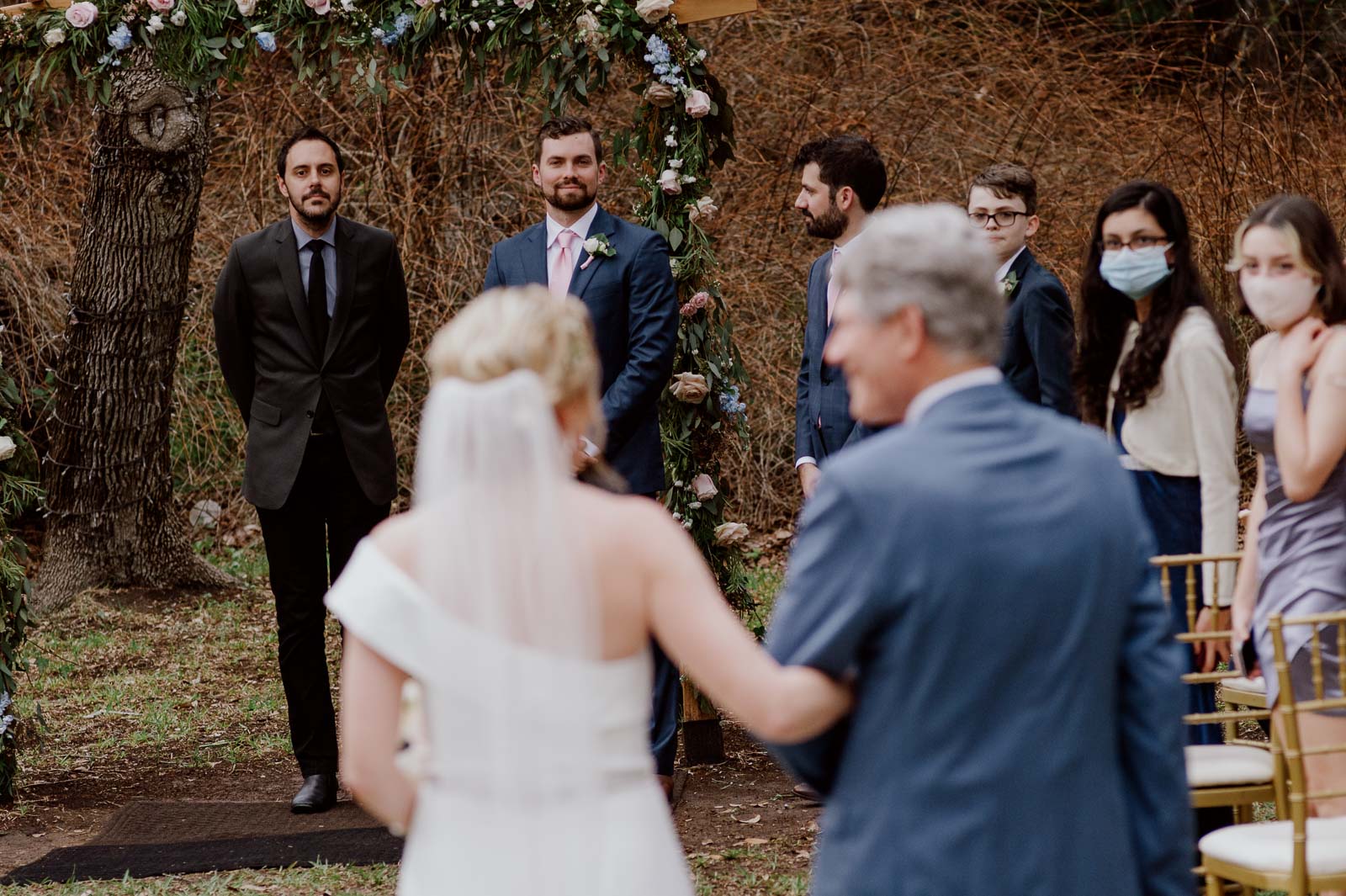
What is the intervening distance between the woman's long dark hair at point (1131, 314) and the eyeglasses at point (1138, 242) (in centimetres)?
3

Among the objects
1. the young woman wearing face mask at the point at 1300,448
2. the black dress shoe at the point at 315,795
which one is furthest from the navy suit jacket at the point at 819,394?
the black dress shoe at the point at 315,795

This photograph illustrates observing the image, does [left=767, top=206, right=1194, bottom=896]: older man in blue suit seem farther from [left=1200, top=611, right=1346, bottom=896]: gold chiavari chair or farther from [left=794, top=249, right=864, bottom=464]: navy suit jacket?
[left=794, top=249, right=864, bottom=464]: navy suit jacket

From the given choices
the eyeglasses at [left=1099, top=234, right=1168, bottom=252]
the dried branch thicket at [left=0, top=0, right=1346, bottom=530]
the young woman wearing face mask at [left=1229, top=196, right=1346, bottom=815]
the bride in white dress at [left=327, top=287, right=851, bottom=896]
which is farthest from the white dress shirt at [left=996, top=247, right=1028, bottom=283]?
the dried branch thicket at [left=0, top=0, right=1346, bottom=530]

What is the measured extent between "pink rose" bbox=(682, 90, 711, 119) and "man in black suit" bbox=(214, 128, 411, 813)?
49.3 inches

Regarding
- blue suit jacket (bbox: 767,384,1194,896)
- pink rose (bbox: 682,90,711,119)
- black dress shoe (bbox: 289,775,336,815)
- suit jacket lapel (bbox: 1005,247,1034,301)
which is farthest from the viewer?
pink rose (bbox: 682,90,711,119)

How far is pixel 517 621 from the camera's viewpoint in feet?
6.81

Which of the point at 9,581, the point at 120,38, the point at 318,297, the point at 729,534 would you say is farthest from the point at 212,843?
the point at 120,38

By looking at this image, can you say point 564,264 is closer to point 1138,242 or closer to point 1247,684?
point 1138,242

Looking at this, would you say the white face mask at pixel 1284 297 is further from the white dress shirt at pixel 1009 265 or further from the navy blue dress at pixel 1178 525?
the white dress shirt at pixel 1009 265

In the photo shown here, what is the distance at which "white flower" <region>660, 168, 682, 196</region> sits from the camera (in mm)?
5820

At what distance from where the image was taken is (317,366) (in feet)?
18.1

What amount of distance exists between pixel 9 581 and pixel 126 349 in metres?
3.71

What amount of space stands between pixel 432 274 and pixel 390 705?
860cm

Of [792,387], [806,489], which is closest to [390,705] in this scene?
[806,489]
